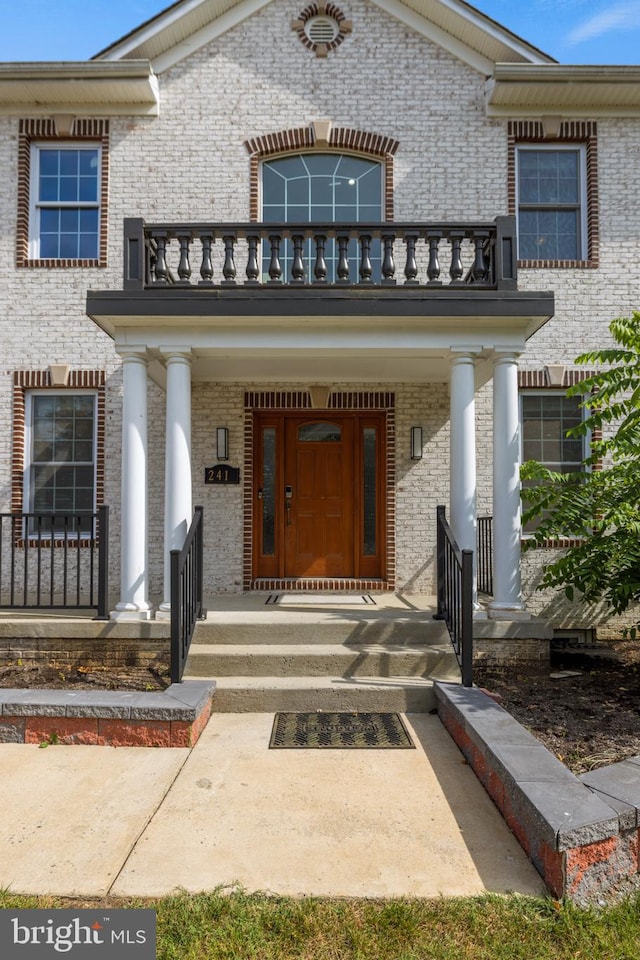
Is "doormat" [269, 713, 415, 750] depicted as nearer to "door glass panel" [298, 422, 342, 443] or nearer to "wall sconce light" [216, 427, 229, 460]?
"wall sconce light" [216, 427, 229, 460]

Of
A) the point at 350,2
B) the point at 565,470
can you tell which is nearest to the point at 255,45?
the point at 350,2

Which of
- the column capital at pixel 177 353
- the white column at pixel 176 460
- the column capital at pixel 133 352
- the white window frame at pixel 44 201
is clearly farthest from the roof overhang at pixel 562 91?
→ the column capital at pixel 133 352

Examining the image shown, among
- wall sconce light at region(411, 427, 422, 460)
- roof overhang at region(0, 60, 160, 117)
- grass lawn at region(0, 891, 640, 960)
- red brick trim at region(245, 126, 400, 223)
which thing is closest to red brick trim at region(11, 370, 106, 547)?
red brick trim at region(245, 126, 400, 223)

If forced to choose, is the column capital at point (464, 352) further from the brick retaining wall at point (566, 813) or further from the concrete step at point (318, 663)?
the brick retaining wall at point (566, 813)

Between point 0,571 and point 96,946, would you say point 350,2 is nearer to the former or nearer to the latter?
point 0,571

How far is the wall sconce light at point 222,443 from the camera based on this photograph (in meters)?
7.92

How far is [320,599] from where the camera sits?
7152 millimetres

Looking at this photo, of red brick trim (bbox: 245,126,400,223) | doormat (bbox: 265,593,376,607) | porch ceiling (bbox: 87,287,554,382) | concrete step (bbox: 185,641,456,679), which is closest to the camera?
concrete step (bbox: 185,641,456,679)

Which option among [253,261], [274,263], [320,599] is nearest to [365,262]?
[274,263]

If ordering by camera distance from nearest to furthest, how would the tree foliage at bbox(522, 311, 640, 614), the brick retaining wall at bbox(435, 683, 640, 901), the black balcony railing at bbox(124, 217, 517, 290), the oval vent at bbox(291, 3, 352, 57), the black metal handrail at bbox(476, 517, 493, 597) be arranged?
the brick retaining wall at bbox(435, 683, 640, 901)
the tree foliage at bbox(522, 311, 640, 614)
the black balcony railing at bbox(124, 217, 517, 290)
the black metal handrail at bbox(476, 517, 493, 597)
the oval vent at bbox(291, 3, 352, 57)

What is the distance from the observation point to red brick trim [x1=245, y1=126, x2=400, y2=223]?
822cm

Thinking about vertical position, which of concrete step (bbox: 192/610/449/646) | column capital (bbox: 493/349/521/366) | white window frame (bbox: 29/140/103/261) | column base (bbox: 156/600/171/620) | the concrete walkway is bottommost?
the concrete walkway

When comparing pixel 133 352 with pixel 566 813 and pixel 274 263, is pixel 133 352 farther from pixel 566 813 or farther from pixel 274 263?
pixel 566 813

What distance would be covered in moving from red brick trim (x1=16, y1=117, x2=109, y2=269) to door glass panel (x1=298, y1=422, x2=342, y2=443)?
3495 millimetres
